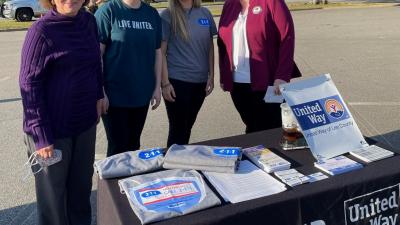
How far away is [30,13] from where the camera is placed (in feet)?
62.6

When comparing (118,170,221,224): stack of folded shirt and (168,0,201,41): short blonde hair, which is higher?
(168,0,201,41): short blonde hair

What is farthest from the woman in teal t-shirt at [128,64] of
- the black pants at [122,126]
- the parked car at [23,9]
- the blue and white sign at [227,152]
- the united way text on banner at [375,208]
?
the parked car at [23,9]

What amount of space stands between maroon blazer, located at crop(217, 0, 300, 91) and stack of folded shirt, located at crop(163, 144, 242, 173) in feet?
2.80

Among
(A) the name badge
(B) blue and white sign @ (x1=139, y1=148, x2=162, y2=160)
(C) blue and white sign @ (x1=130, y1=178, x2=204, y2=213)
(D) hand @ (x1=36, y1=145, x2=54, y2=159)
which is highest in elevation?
(A) the name badge

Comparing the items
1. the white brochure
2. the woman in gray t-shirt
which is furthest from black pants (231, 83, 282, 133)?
the woman in gray t-shirt

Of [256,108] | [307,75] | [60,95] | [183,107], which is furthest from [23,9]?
[60,95]

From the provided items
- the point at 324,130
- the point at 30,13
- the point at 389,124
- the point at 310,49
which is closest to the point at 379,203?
the point at 324,130

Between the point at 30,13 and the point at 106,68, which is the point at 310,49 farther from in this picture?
the point at 30,13

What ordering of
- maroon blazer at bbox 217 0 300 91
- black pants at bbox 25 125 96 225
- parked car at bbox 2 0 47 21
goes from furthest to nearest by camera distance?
1. parked car at bbox 2 0 47 21
2. maroon blazer at bbox 217 0 300 91
3. black pants at bbox 25 125 96 225

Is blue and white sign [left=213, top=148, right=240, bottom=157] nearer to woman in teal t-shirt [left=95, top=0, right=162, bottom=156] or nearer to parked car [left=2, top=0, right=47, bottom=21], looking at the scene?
woman in teal t-shirt [left=95, top=0, right=162, bottom=156]

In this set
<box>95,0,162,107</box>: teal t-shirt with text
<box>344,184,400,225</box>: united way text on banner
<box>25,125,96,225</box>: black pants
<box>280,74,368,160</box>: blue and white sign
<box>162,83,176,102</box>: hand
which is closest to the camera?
<box>344,184,400,225</box>: united way text on banner

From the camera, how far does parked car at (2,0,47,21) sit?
61.3ft

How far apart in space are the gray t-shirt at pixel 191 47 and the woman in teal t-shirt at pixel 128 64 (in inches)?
6.4

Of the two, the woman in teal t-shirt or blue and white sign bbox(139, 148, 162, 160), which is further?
the woman in teal t-shirt
